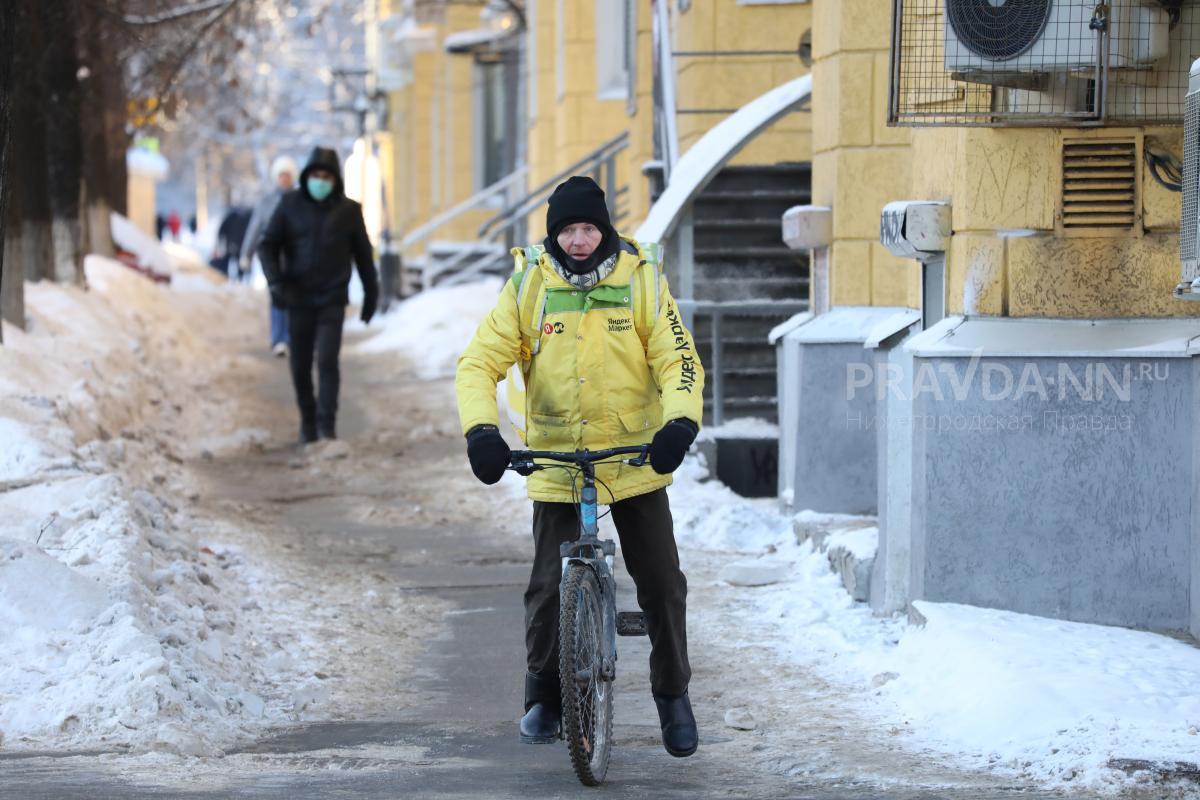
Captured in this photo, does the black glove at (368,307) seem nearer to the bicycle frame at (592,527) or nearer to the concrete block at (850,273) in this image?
the concrete block at (850,273)

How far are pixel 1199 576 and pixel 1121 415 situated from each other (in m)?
0.64

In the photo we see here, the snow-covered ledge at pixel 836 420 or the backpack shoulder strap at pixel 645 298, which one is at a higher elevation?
the backpack shoulder strap at pixel 645 298

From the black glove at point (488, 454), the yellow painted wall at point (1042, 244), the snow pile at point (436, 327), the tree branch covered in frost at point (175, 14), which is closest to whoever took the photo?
the black glove at point (488, 454)

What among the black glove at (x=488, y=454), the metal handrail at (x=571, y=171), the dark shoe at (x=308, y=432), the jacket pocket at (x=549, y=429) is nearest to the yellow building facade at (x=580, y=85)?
the metal handrail at (x=571, y=171)

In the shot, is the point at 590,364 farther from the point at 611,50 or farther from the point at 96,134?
the point at 96,134

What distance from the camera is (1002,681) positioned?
656cm

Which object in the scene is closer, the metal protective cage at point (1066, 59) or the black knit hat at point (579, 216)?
the black knit hat at point (579, 216)

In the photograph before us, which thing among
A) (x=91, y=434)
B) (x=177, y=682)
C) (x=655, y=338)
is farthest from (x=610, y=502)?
(x=91, y=434)

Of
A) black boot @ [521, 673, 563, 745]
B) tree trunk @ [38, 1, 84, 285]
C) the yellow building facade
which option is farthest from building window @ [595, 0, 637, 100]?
black boot @ [521, 673, 563, 745]

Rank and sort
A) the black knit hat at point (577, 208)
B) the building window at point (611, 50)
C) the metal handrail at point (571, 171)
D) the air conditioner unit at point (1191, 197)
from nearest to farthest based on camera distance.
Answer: the black knit hat at point (577, 208) < the air conditioner unit at point (1191, 197) < the metal handrail at point (571, 171) < the building window at point (611, 50)

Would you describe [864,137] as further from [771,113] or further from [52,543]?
[52,543]

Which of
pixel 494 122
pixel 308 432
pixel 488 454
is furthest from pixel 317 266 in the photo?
pixel 494 122

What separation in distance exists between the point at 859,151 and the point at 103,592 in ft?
15.3

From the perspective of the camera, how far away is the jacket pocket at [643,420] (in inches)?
239
